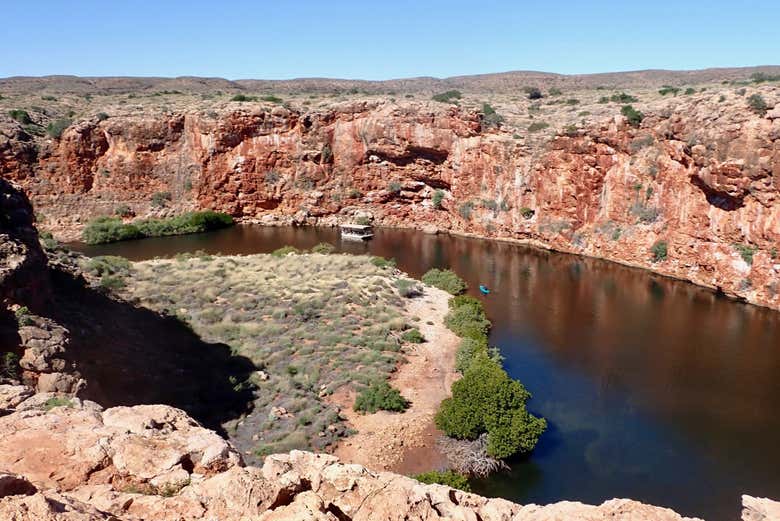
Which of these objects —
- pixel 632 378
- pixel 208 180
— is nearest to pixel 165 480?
pixel 632 378

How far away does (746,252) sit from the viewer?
33.9 m

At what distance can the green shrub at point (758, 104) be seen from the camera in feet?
110

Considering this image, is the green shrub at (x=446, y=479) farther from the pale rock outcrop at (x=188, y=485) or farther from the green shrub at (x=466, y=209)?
the green shrub at (x=466, y=209)

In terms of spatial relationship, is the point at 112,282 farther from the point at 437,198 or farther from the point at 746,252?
the point at 746,252

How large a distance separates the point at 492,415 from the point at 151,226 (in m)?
41.7

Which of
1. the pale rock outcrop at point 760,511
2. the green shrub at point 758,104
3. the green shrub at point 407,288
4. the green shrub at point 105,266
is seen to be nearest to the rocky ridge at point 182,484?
the pale rock outcrop at point 760,511

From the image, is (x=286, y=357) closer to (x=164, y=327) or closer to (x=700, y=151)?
(x=164, y=327)

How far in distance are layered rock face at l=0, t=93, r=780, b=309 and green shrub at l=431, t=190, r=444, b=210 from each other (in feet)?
0.47

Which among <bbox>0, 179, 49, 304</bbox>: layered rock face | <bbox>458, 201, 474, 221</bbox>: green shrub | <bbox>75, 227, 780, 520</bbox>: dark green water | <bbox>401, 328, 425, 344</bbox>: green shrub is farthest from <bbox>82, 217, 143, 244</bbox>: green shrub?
<bbox>401, 328, 425, 344</bbox>: green shrub

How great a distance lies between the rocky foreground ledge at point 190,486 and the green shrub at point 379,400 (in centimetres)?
1208

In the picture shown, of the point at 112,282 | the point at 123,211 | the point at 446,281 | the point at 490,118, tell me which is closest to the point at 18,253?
the point at 112,282

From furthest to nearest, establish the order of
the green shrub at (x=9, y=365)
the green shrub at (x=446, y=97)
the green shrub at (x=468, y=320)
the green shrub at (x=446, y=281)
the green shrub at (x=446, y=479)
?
the green shrub at (x=446, y=97) < the green shrub at (x=446, y=281) < the green shrub at (x=468, y=320) < the green shrub at (x=446, y=479) < the green shrub at (x=9, y=365)

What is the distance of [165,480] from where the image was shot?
6.48 metres

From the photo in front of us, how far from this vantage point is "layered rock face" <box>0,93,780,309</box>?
34.9 m
